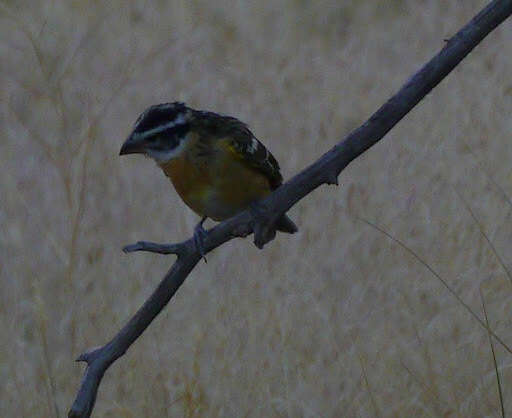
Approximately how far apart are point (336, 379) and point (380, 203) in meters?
0.96

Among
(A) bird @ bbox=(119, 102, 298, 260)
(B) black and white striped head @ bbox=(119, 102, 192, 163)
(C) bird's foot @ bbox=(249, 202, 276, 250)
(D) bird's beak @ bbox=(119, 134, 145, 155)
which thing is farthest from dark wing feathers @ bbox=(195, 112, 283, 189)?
(C) bird's foot @ bbox=(249, 202, 276, 250)

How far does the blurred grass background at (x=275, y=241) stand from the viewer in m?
3.31

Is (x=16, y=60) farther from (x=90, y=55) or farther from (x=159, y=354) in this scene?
(x=159, y=354)

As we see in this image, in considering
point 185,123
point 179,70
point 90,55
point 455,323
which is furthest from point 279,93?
point 185,123

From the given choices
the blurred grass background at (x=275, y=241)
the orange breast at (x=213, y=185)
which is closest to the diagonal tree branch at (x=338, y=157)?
the orange breast at (x=213, y=185)

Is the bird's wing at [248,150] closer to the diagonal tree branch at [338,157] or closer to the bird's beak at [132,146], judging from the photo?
the bird's beak at [132,146]

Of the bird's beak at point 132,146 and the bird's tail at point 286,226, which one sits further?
the bird's tail at point 286,226

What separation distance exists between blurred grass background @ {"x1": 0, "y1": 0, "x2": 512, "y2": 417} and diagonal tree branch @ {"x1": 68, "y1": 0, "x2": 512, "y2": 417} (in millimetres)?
942

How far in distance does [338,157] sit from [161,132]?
63 cm

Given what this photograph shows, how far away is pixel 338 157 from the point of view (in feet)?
4.68

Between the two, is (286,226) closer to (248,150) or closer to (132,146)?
(248,150)

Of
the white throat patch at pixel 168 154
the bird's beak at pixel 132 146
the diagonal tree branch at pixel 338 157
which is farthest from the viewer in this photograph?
the white throat patch at pixel 168 154

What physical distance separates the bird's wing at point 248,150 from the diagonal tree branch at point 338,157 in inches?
30.5

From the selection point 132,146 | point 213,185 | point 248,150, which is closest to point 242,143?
point 248,150
